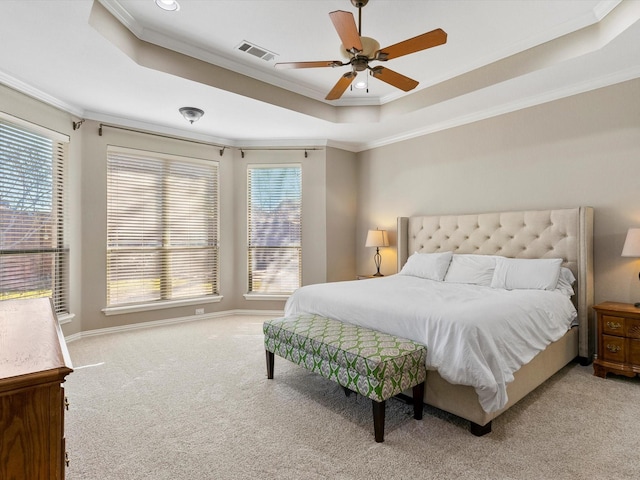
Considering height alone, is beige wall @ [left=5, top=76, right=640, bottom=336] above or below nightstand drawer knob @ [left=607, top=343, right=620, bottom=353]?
above

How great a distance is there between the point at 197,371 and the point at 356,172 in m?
4.00

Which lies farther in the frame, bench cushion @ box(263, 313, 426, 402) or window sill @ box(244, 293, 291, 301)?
window sill @ box(244, 293, 291, 301)

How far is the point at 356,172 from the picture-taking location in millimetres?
5879

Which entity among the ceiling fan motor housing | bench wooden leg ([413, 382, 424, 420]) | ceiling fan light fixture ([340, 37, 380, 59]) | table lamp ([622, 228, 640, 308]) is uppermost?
the ceiling fan motor housing

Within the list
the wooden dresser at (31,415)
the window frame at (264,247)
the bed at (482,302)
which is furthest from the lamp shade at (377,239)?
the wooden dresser at (31,415)

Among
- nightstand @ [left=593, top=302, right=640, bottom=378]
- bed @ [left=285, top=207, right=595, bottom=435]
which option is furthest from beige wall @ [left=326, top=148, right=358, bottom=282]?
nightstand @ [left=593, top=302, right=640, bottom=378]

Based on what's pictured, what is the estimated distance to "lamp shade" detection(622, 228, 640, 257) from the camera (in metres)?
2.82

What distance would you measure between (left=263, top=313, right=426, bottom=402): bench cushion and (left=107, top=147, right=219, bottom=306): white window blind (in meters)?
2.82

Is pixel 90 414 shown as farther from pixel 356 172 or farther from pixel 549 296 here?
pixel 356 172

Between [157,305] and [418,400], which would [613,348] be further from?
[157,305]

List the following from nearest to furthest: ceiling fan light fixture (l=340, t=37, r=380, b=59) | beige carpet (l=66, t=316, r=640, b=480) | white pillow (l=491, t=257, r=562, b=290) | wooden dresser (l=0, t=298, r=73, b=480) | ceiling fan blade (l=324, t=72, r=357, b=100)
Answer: wooden dresser (l=0, t=298, r=73, b=480) → beige carpet (l=66, t=316, r=640, b=480) → ceiling fan light fixture (l=340, t=37, r=380, b=59) → ceiling fan blade (l=324, t=72, r=357, b=100) → white pillow (l=491, t=257, r=562, b=290)

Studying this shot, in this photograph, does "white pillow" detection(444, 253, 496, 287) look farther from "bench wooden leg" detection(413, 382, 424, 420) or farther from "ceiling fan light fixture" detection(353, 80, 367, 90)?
"ceiling fan light fixture" detection(353, 80, 367, 90)

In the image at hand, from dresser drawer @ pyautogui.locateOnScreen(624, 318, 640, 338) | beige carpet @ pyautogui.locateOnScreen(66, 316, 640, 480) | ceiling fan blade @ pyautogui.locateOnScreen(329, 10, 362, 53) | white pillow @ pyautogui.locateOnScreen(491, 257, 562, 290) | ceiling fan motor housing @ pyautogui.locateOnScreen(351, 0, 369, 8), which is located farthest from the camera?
white pillow @ pyautogui.locateOnScreen(491, 257, 562, 290)

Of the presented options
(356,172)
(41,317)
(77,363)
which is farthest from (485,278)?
(77,363)
